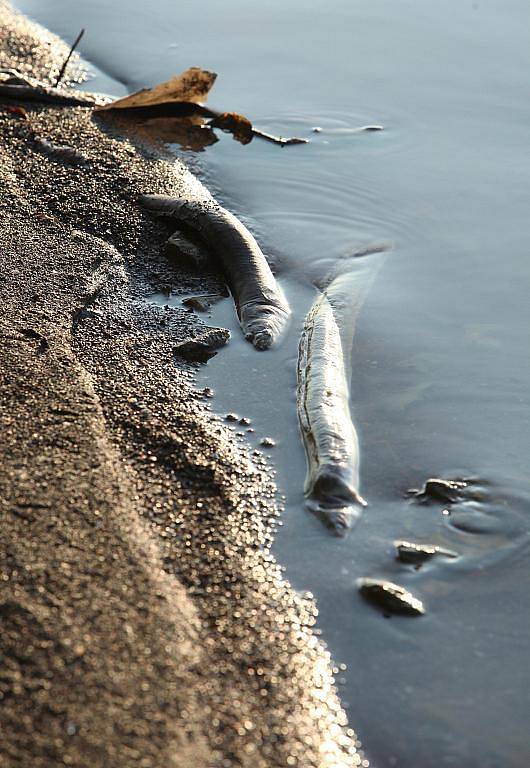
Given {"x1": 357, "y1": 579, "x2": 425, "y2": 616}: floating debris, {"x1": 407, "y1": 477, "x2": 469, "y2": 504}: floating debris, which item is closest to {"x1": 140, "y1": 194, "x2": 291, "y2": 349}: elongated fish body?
{"x1": 407, "y1": 477, "x2": 469, "y2": 504}: floating debris

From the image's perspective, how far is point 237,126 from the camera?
5605 millimetres

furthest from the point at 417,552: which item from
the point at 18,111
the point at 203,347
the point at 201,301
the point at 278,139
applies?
the point at 18,111

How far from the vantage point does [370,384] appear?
332cm

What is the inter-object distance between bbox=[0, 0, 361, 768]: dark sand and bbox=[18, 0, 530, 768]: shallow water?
0.14m

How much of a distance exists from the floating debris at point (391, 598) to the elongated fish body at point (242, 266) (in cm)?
130

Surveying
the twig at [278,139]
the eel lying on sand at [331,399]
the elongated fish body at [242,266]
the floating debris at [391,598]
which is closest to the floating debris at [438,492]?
the eel lying on sand at [331,399]

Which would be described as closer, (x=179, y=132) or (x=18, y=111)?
(x=18, y=111)

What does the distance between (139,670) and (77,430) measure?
960 millimetres

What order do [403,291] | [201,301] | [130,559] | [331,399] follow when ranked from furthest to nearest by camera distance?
[403,291] → [201,301] → [331,399] → [130,559]

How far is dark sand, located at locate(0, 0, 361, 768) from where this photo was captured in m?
1.85

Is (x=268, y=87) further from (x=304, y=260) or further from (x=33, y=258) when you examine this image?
(x=33, y=258)

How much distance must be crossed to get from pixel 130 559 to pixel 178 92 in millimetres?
4188

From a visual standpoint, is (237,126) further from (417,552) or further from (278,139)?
(417,552)

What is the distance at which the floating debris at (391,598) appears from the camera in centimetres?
231
